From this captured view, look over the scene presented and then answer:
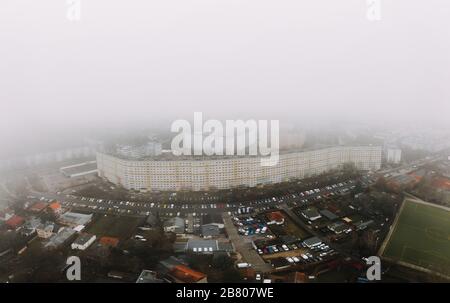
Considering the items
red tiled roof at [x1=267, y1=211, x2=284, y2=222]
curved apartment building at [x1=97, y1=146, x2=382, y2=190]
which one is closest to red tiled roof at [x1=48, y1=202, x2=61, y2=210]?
curved apartment building at [x1=97, y1=146, x2=382, y2=190]

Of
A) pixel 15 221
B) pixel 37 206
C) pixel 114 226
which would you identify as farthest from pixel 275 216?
pixel 37 206

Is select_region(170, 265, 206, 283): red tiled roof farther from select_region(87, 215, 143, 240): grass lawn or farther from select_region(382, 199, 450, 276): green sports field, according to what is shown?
select_region(382, 199, 450, 276): green sports field

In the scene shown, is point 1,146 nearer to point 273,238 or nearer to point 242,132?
point 242,132

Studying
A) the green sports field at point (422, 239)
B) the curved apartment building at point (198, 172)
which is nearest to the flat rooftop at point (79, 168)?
the curved apartment building at point (198, 172)

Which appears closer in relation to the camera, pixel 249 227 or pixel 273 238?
pixel 273 238

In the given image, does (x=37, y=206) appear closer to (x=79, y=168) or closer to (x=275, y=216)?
(x=79, y=168)
